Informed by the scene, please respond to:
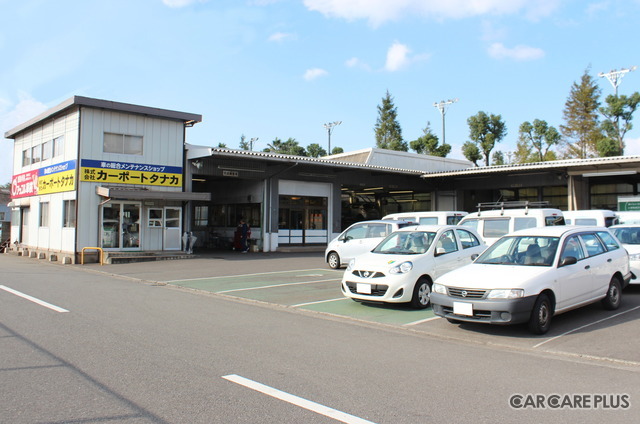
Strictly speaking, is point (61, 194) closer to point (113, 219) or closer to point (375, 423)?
point (113, 219)

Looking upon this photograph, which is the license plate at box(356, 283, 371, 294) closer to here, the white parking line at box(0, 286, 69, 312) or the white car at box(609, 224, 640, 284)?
the white parking line at box(0, 286, 69, 312)

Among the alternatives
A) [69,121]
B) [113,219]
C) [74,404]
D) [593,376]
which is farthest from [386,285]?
[69,121]

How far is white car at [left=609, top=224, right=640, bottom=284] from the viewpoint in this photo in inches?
415

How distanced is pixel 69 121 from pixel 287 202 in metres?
11.2

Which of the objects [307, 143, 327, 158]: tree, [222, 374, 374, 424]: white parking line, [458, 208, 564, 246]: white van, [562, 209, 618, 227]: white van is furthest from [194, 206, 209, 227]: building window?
[307, 143, 327, 158]: tree

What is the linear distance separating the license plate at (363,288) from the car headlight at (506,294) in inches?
108

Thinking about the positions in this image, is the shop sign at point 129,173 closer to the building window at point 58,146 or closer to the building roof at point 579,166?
the building window at point 58,146

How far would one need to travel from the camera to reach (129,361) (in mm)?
5789

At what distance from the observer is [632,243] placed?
11.0 m

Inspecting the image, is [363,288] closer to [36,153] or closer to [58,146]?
[58,146]

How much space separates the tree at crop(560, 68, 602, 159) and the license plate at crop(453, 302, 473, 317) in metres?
52.9

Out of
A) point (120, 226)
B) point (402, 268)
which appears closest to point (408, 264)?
point (402, 268)

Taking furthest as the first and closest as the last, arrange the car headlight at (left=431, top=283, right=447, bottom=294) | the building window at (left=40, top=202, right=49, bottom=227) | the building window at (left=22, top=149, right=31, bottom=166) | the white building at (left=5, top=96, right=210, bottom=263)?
the building window at (left=22, top=149, right=31, bottom=166)
the building window at (left=40, top=202, right=49, bottom=227)
the white building at (left=5, top=96, right=210, bottom=263)
the car headlight at (left=431, top=283, right=447, bottom=294)

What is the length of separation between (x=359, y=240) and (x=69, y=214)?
530 inches
